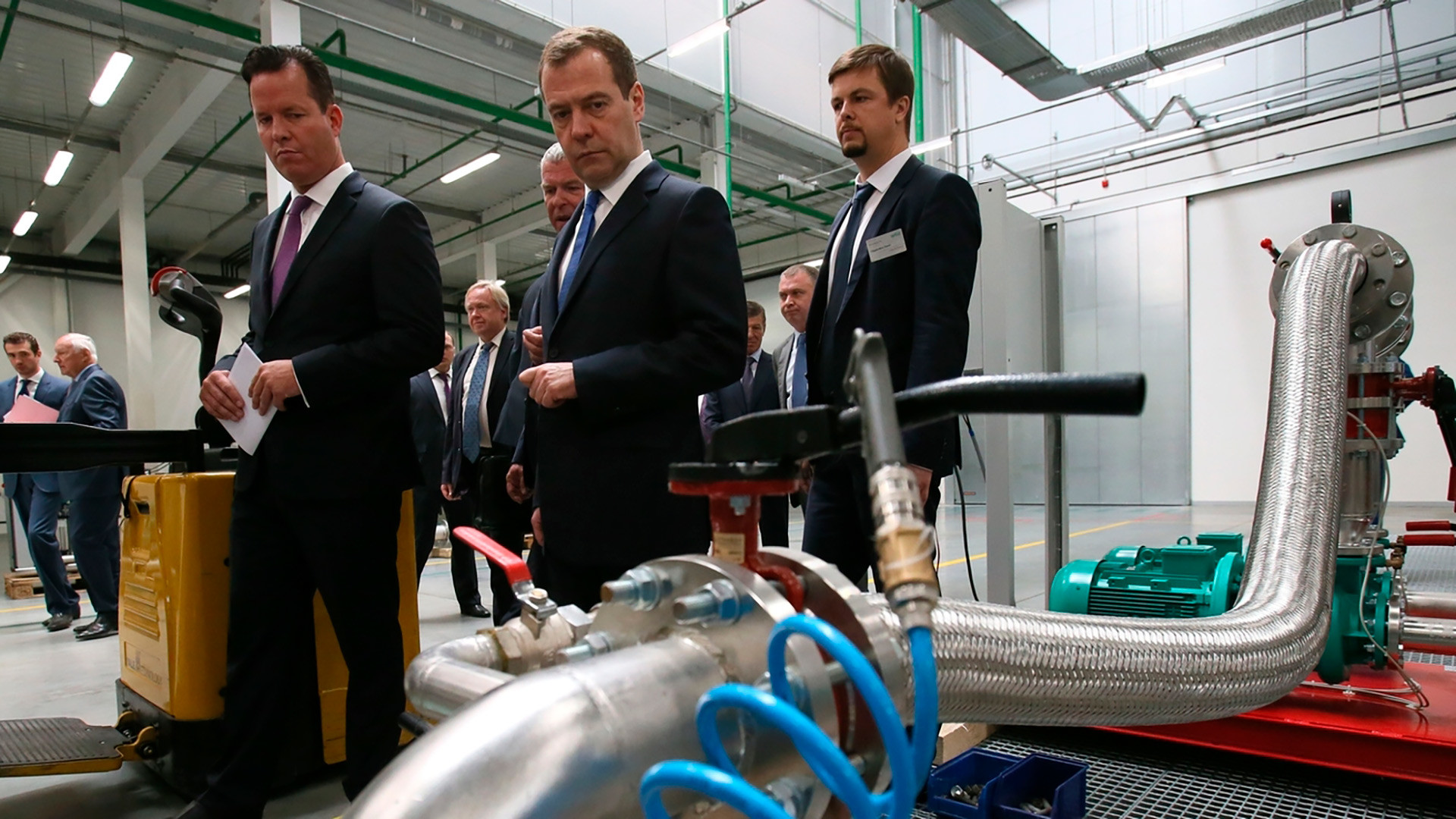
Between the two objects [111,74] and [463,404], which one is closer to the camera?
[463,404]

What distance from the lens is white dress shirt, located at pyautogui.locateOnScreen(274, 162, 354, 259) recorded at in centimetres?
155

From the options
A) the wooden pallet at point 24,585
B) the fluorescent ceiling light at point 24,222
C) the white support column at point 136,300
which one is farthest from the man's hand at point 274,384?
the fluorescent ceiling light at point 24,222

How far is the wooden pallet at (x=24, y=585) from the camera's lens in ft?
16.5

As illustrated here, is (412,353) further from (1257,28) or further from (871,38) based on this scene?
(871,38)

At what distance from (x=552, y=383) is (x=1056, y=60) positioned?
668 cm

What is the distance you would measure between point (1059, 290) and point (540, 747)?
291 cm

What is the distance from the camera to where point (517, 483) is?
1644 millimetres

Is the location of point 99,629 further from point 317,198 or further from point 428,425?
point 317,198

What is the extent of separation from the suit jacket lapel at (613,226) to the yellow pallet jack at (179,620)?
0.78 m

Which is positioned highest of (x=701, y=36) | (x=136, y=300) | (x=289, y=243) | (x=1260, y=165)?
(x=701, y=36)

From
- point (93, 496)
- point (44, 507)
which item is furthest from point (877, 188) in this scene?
point (44, 507)

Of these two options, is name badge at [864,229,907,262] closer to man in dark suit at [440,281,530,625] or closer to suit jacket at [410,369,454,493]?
man in dark suit at [440,281,530,625]

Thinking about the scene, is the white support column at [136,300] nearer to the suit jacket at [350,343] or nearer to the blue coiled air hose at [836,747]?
the suit jacket at [350,343]

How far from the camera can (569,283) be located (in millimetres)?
1316
